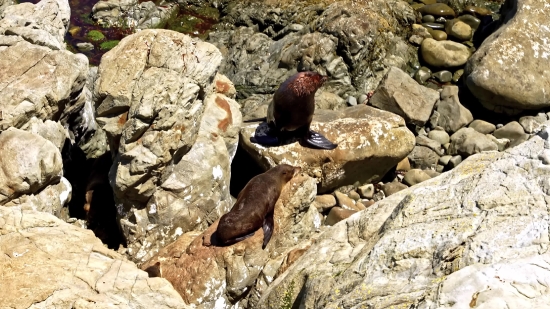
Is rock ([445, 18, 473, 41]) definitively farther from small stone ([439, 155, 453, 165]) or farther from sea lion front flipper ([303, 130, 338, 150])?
sea lion front flipper ([303, 130, 338, 150])

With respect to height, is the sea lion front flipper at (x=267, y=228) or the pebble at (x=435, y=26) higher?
the sea lion front flipper at (x=267, y=228)

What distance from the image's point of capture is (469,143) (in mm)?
10281

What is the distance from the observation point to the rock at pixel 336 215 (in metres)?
8.66

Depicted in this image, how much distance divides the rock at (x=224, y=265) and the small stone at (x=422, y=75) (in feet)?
20.7

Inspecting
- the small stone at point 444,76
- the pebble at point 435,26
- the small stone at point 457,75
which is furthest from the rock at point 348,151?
the pebble at point 435,26

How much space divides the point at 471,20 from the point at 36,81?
1027 cm

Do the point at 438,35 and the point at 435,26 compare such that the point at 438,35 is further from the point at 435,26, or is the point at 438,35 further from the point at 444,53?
the point at 444,53

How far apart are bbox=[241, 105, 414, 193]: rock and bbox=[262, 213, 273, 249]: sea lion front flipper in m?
1.82

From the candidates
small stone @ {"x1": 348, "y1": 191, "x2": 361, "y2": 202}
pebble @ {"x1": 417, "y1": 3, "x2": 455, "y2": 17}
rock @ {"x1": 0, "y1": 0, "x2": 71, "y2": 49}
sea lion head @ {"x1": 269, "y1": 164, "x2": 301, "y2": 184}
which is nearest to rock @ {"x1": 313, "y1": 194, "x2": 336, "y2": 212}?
small stone @ {"x1": 348, "y1": 191, "x2": 361, "y2": 202}

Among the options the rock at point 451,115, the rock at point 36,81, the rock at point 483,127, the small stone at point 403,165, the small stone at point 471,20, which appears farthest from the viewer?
the small stone at point 471,20

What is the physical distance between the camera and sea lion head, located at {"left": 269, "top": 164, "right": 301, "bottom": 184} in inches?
308

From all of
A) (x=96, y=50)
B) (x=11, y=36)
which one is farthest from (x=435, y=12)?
(x=11, y=36)

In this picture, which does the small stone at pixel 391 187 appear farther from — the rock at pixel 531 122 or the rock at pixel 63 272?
the rock at pixel 63 272

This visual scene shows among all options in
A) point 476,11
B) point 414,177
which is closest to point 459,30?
point 476,11
